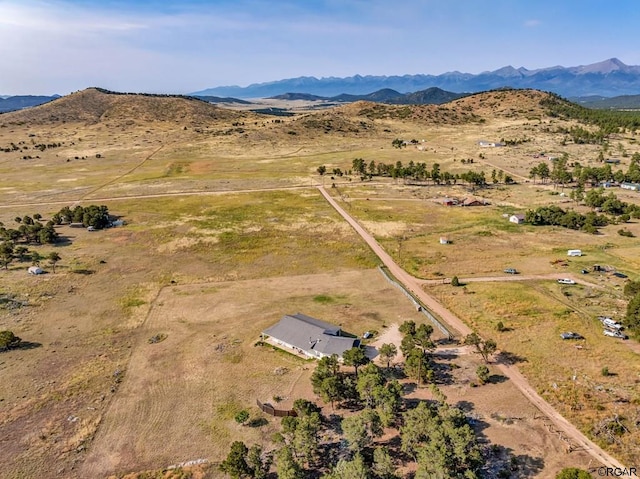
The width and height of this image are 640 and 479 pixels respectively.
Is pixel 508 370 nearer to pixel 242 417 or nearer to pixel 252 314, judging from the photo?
pixel 242 417

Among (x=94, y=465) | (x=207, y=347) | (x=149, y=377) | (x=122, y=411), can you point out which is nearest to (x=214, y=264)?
(x=207, y=347)

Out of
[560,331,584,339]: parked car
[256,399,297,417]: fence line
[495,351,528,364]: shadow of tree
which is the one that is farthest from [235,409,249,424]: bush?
[560,331,584,339]: parked car

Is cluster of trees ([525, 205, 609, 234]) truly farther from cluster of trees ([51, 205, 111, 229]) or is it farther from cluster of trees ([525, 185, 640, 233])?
cluster of trees ([51, 205, 111, 229])

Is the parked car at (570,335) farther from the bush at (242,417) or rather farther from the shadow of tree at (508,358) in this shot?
the bush at (242,417)

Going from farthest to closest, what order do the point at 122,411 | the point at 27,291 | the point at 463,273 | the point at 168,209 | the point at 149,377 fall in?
the point at 168,209, the point at 463,273, the point at 27,291, the point at 149,377, the point at 122,411

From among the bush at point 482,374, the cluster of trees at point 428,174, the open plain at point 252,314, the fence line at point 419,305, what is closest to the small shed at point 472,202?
the open plain at point 252,314

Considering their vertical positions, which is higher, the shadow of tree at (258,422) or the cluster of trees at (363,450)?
the cluster of trees at (363,450)

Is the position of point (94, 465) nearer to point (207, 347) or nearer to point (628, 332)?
point (207, 347)
